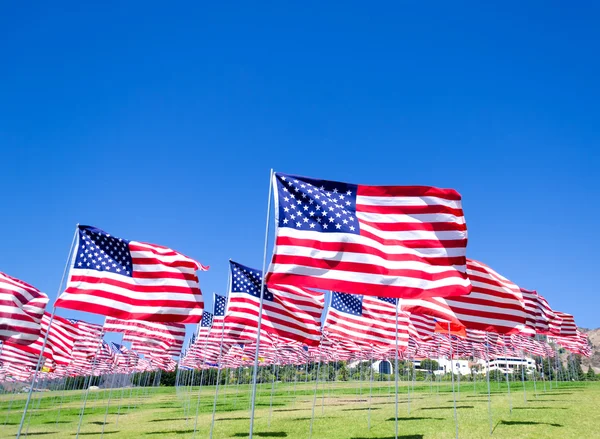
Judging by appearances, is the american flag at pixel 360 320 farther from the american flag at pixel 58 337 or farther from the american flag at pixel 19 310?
the american flag at pixel 58 337

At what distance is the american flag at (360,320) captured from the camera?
79.1 feet

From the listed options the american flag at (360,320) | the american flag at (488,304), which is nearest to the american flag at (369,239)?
the american flag at (488,304)

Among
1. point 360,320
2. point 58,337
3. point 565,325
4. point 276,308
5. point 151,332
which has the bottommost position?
point 58,337

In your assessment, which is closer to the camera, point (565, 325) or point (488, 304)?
point (488, 304)

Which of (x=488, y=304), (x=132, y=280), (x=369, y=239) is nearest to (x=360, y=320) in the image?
(x=488, y=304)

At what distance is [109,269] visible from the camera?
1565cm

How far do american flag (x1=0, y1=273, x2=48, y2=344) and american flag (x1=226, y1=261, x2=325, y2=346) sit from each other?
740cm

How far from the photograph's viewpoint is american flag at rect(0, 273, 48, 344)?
60.3 feet

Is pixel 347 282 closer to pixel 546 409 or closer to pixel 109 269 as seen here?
pixel 109 269

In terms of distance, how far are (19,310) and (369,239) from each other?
46.6 feet

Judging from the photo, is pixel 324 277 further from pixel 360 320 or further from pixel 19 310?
pixel 360 320

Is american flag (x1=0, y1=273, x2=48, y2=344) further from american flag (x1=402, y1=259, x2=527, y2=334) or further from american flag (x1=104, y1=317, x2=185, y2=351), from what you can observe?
american flag (x1=402, y1=259, x2=527, y2=334)

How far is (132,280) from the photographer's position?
1578 cm

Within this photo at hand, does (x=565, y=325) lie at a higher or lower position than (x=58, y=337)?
higher
